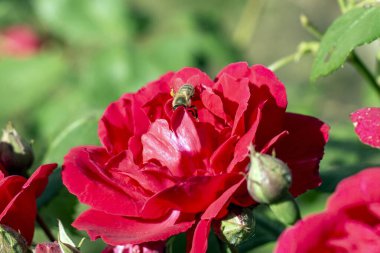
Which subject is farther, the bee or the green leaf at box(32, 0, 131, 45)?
the green leaf at box(32, 0, 131, 45)

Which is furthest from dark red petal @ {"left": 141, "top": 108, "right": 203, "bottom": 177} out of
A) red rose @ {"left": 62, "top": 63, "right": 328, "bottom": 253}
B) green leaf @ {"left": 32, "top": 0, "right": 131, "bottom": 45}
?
green leaf @ {"left": 32, "top": 0, "right": 131, "bottom": 45}

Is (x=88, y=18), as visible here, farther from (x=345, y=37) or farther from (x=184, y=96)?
(x=184, y=96)

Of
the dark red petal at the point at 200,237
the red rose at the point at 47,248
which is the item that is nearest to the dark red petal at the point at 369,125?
→ the dark red petal at the point at 200,237

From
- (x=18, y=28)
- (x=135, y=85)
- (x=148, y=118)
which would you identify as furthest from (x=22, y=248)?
(x=18, y=28)

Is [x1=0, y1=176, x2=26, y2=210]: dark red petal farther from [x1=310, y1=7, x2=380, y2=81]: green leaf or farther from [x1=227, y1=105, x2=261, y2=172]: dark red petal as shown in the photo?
[x1=310, y1=7, x2=380, y2=81]: green leaf

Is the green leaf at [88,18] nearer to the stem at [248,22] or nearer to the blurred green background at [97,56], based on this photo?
the blurred green background at [97,56]

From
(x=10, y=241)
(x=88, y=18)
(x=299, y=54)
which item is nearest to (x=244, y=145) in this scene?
(x=10, y=241)
